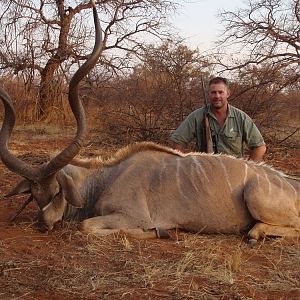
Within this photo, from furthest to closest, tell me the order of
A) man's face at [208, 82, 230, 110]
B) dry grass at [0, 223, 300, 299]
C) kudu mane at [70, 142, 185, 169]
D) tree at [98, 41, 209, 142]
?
tree at [98, 41, 209, 142]
man's face at [208, 82, 230, 110]
kudu mane at [70, 142, 185, 169]
dry grass at [0, 223, 300, 299]

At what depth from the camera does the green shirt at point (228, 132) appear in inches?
184

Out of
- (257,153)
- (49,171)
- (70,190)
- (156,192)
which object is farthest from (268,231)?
(49,171)

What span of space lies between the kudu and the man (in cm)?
77

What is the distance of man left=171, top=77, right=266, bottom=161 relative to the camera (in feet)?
15.3

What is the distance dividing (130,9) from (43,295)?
38.1 ft

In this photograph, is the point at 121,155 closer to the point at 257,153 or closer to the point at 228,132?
the point at 228,132

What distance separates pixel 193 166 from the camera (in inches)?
153

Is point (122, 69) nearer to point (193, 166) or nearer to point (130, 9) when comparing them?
point (130, 9)

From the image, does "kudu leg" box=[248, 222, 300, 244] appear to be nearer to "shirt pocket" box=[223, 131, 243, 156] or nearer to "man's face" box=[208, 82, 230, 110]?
"shirt pocket" box=[223, 131, 243, 156]

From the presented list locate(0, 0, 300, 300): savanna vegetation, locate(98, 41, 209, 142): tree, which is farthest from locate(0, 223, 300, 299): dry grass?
locate(98, 41, 209, 142): tree

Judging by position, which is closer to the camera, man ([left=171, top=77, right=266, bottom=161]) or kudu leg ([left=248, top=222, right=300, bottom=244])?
kudu leg ([left=248, top=222, right=300, bottom=244])

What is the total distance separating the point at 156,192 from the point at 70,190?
2.01ft

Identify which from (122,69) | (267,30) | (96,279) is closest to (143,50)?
(122,69)

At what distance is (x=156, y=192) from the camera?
12.2ft
